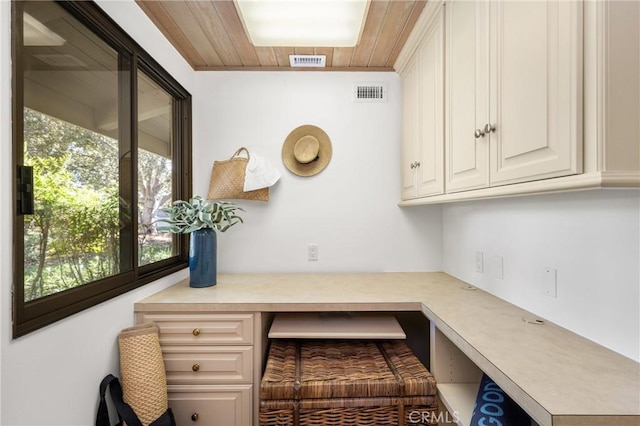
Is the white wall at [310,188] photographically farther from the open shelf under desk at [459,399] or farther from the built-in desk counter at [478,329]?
the open shelf under desk at [459,399]

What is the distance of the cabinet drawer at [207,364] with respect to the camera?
4.40 feet

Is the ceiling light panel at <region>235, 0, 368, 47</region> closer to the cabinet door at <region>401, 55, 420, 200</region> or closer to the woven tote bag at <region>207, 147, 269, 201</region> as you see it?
the cabinet door at <region>401, 55, 420, 200</region>

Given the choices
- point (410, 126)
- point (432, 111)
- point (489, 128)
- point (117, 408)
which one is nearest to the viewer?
point (489, 128)

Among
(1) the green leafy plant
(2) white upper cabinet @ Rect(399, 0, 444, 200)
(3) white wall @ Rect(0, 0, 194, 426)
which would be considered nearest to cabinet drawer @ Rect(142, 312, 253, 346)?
(3) white wall @ Rect(0, 0, 194, 426)

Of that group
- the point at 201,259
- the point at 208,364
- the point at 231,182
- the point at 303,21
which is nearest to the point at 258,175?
the point at 231,182

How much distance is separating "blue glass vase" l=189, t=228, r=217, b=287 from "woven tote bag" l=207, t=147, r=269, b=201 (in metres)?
0.40

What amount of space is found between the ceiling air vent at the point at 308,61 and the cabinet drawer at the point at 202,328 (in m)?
1.58

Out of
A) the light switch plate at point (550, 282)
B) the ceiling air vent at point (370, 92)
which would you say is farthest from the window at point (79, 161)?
the light switch plate at point (550, 282)

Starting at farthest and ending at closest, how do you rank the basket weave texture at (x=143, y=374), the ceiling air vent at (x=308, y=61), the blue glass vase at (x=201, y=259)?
the ceiling air vent at (x=308, y=61) → the blue glass vase at (x=201, y=259) → the basket weave texture at (x=143, y=374)

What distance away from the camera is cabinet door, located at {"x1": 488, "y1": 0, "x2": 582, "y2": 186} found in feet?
2.34

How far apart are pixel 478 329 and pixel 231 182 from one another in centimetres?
164

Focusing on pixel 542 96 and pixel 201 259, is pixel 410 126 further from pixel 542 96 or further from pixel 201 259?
pixel 201 259

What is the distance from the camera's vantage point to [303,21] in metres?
1.54

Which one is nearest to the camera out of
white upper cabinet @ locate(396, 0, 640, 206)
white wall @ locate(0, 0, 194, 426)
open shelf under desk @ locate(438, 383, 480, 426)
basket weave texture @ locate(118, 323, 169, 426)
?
white upper cabinet @ locate(396, 0, 640, 206)
